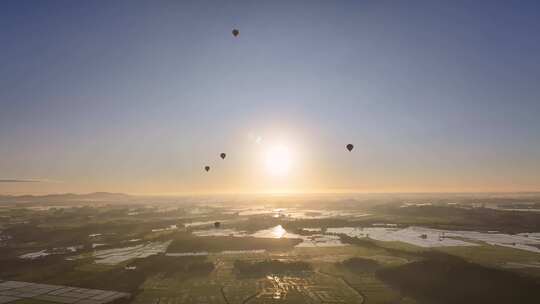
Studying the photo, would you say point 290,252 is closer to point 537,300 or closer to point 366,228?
point 537,300

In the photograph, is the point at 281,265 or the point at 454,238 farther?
the point at 454,238

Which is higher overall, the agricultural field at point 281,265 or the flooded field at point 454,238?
the flooded field at point 454,238

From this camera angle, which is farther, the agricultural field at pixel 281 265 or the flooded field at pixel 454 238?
the flooded field at pixel 454 238

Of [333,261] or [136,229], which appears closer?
[333,261]

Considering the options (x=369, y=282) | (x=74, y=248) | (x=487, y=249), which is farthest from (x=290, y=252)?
(x=74, y=248)

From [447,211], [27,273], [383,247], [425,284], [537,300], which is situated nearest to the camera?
[537,300]

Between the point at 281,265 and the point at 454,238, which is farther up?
the point at 454,238

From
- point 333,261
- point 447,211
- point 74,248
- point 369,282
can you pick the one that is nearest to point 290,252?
point 333,261

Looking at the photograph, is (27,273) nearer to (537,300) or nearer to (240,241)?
(240,241)

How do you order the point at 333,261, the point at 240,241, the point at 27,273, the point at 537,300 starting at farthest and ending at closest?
the point at 240,241 < the point at 333,261 < the point at 27,273 < the point at 537,300

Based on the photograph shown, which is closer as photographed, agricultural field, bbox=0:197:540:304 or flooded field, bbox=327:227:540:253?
agricultural field, bbox=0:197:540:304

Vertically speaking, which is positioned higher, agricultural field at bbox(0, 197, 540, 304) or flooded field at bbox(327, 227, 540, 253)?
flooded field at bbox(327, 227, 540, 253)
